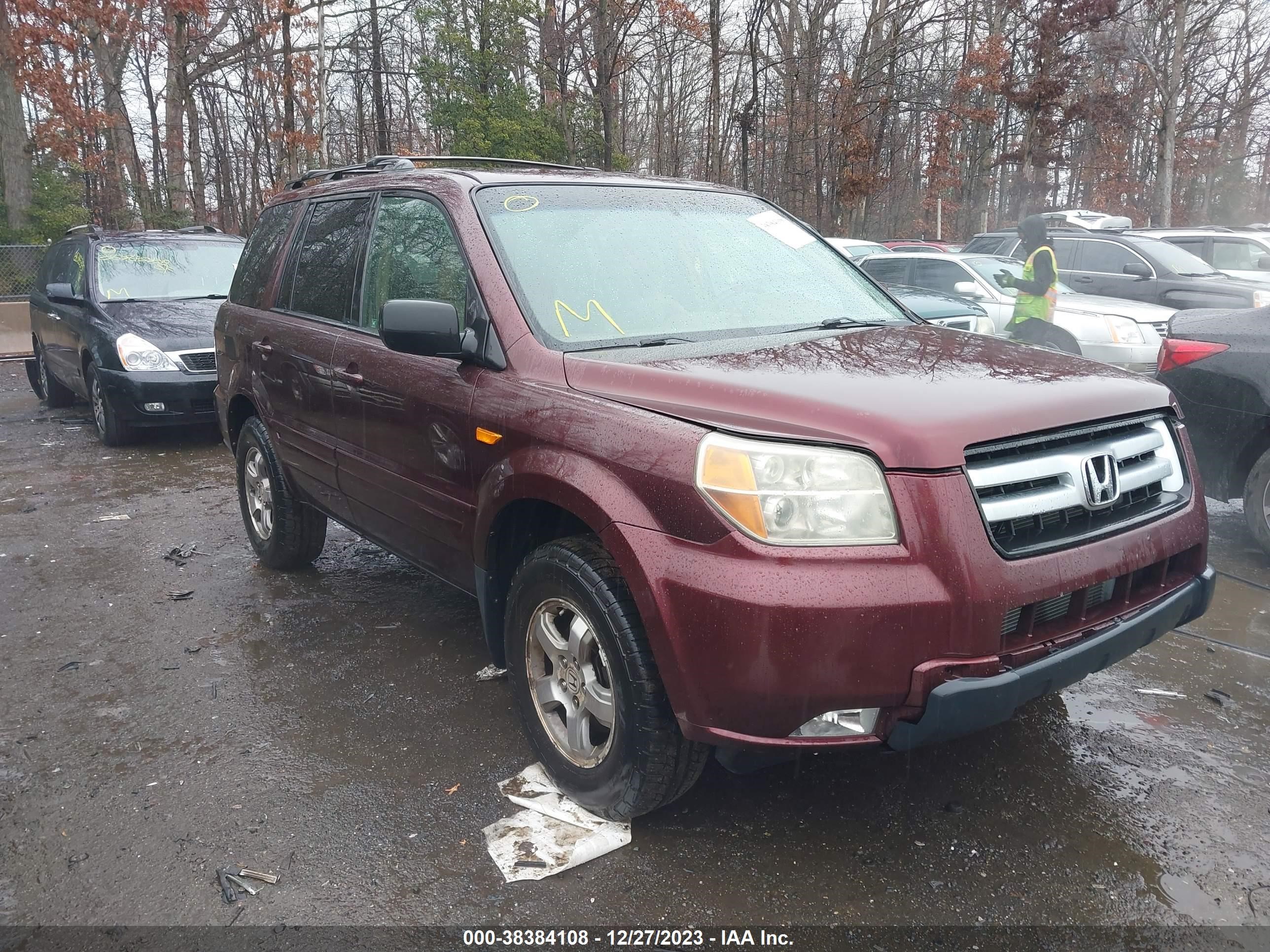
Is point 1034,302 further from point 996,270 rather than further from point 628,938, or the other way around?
point 628,938

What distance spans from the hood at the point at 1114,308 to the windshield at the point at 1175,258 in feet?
7.09

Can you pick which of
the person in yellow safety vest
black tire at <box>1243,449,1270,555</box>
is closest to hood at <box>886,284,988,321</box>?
the person in yellow safety vest

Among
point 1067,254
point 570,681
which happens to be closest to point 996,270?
point 1067,254

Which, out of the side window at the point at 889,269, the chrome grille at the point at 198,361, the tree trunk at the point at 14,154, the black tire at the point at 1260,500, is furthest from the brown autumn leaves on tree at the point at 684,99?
the black tire at the point at 1260,500

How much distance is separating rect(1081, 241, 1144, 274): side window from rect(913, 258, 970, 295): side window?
7.68 ft

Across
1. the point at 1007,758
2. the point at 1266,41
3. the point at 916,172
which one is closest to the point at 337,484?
the point at 1007,758

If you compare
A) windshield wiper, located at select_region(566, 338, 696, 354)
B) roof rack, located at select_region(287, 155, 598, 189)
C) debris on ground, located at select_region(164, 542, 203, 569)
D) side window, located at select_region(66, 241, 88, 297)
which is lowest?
debris on ground, located at select_region(164, 542, 203, 569)

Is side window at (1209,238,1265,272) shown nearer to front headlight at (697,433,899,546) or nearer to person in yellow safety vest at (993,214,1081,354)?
person in yellow safety vest at (993,214,1081,354)

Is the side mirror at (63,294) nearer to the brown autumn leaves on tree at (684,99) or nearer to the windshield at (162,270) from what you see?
the windshield at (162,270)

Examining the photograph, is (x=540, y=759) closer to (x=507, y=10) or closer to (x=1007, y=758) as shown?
(x=1007, y=758)

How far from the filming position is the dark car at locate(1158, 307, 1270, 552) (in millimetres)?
5102

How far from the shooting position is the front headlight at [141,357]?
27.1 ft

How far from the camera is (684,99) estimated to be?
109ft

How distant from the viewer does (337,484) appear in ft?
13.9
